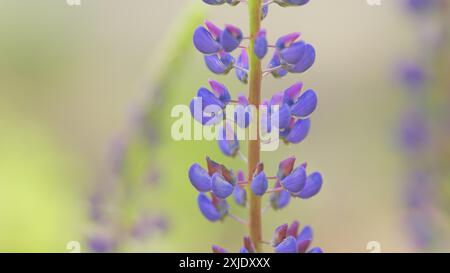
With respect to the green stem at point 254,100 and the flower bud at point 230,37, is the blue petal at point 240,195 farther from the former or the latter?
the flower bud at point 230,37

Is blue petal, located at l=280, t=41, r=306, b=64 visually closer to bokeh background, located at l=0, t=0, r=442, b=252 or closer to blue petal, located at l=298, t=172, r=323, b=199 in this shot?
blue petal, located at l=298, t=172, r=323, b=199

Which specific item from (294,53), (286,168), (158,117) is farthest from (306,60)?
(158,117)

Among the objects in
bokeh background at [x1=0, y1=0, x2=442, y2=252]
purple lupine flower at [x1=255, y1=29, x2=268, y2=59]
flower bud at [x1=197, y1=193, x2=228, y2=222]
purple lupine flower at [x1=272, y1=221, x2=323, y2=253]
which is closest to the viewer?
purple lupine flower at [x1=255, y1=29, x2=268, y2=59]

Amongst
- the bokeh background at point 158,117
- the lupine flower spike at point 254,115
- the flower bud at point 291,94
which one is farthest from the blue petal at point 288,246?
the bokeh background at point 158,117

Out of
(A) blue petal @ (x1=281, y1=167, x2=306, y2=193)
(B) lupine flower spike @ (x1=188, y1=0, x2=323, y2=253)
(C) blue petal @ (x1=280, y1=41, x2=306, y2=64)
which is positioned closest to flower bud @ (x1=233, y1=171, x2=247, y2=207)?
(B) lupine flower spike @ (x1=188, y1=0, x2=323, y2=253)

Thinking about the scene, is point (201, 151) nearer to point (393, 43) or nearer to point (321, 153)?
point (321, 153)

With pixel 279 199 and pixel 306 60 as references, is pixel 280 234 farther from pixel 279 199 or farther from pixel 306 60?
pixel 306 60
